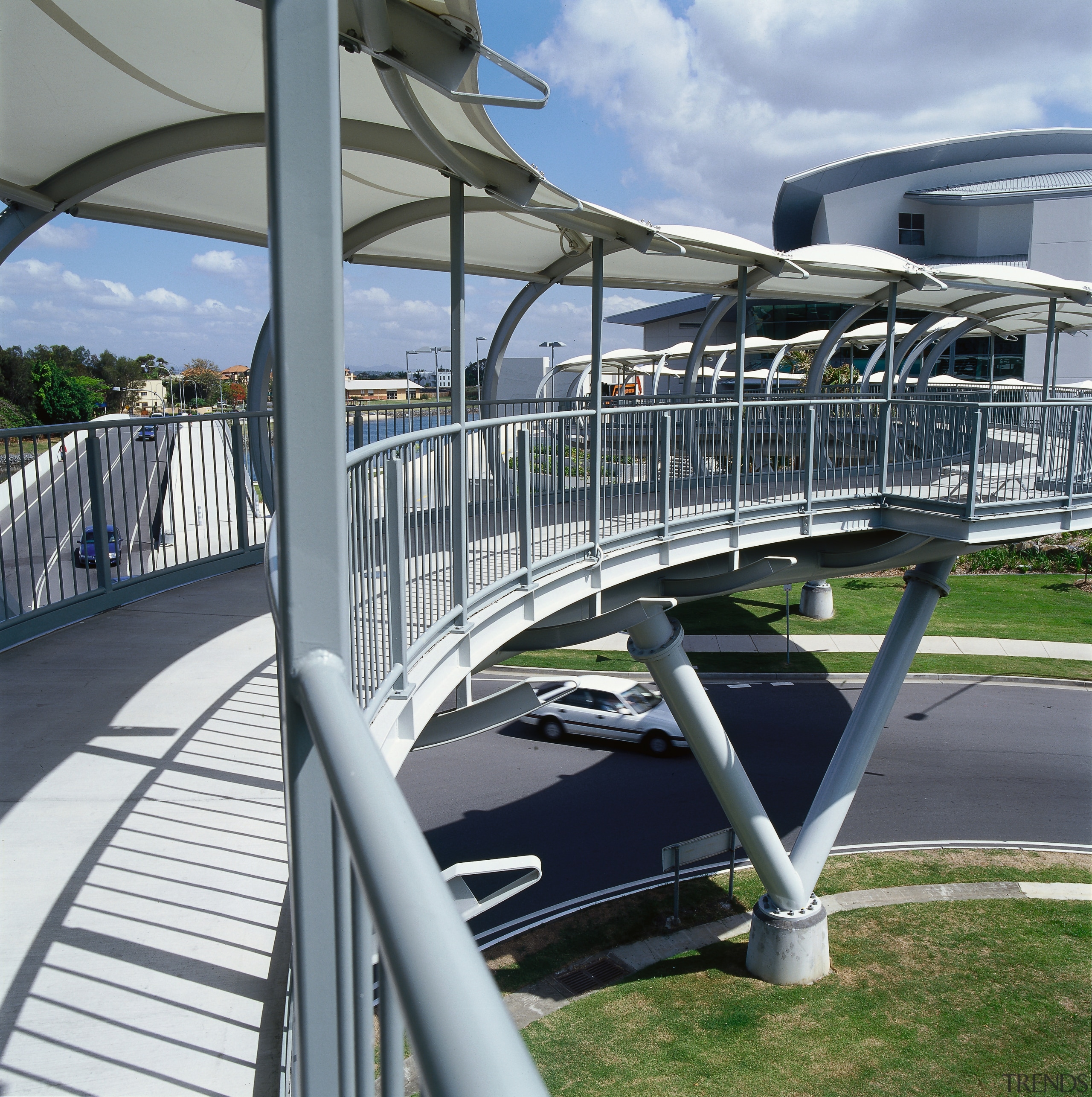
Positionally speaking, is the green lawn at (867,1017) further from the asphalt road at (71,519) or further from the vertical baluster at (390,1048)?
the vertical baluster at (390,1048)

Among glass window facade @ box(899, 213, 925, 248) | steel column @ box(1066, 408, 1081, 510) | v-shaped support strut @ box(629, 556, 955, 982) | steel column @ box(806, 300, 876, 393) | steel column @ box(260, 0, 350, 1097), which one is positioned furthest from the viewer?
glass window facade @ box(899, 213, 925, 248)

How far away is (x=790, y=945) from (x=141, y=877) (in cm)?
1098

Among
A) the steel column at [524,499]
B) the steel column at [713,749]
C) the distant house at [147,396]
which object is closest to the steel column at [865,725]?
the steel column at [713,749]

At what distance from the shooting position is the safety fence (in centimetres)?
404

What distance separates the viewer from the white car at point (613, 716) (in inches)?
722

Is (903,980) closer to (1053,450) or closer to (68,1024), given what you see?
(1053,450)

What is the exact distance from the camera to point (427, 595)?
554 centimetres

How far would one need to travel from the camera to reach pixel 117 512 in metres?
8.01

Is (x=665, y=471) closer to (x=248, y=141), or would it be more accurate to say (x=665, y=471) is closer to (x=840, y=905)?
(x=248, y=141)

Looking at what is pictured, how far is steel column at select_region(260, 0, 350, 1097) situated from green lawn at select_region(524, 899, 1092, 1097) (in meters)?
9.90

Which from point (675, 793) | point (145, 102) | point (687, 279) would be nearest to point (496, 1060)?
point (145, 102)

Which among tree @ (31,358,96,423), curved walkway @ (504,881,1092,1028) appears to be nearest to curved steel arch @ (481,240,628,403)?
curved walkway @ (504,881,1092,1028)

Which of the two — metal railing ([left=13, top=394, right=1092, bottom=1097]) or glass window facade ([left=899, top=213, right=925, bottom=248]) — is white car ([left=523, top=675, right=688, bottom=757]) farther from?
glass window facade ([left=899, top=213, right=925, bottom=248])

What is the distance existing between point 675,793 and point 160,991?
14.7 m
